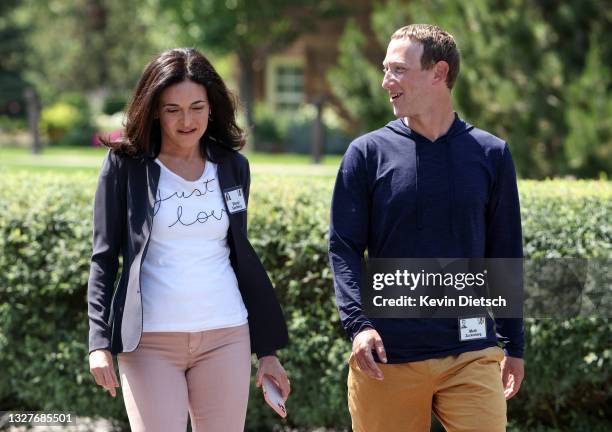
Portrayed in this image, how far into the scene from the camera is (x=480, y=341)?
10.3ft

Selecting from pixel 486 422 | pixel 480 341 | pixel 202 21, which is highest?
pixel 202 21

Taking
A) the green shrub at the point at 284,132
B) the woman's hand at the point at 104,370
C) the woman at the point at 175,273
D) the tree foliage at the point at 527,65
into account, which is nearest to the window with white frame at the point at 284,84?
the green shrub at the point at 284,132

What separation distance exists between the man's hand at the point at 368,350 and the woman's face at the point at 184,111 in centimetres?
87

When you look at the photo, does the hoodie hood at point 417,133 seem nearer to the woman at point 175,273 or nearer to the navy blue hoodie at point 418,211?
the navy blue hoodie at point 418,211

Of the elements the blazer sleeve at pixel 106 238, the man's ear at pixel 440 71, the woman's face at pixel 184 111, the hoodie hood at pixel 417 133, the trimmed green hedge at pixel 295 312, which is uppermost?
the man's ear at pixel 440 71

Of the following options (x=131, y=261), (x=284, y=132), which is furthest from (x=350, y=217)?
(x=284, y=132)

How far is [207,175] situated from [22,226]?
2.10 m

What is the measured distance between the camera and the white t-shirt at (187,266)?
10.2 ft

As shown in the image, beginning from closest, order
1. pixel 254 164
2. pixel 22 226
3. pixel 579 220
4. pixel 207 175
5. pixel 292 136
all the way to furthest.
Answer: pixel 207 175 → pixel 579 220 → pixel 22 226 → pixel 254 164 → pixel 292 136

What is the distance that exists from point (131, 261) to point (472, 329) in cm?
111

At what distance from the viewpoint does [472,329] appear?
3.12 meters

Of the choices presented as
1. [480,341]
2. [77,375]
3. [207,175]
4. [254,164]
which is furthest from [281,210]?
[254,164]

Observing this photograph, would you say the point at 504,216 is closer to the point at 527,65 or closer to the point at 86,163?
the point at 527,65

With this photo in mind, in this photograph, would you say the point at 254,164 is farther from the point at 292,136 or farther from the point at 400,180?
the point at 400,180
